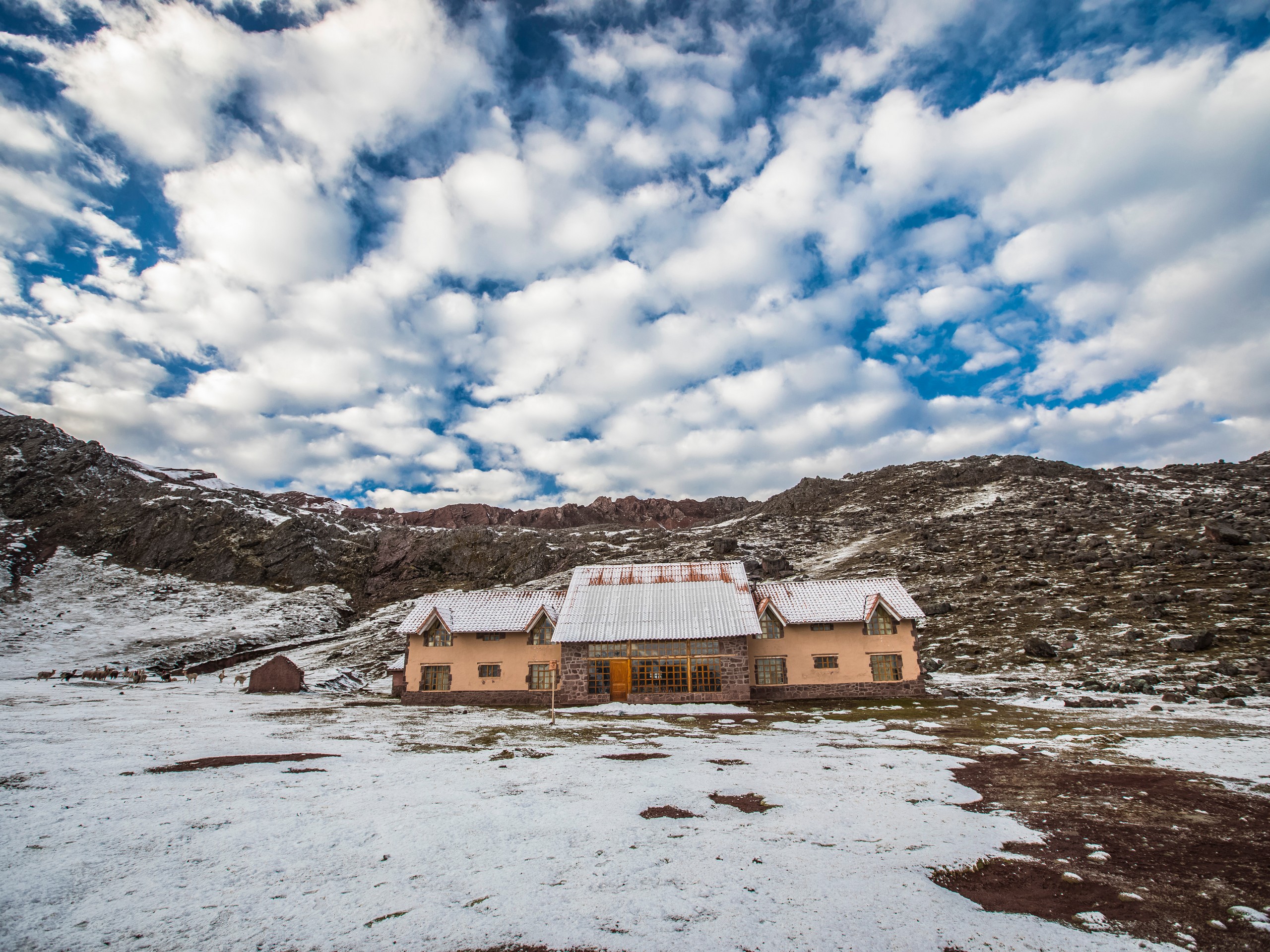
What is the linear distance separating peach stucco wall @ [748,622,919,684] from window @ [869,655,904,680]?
181 mm

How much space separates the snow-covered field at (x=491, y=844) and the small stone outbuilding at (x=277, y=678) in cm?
2355

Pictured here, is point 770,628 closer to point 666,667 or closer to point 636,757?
point 666,667

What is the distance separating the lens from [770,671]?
37.6m

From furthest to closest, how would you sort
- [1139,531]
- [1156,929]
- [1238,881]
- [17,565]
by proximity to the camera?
[17,565] → [1139,531] → [1238,881] → [1156,929]

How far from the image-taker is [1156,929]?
6984mm

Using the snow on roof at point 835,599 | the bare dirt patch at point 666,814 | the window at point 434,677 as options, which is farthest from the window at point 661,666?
the bare dirt patch at point 666,814

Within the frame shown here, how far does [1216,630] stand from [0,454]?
173 meters

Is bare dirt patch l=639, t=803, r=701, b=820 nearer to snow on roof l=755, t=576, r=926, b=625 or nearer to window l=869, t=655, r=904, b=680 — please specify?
snow on roof l=755, t=576, r=926, b=625

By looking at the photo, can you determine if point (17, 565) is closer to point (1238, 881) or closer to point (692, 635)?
point (692, 635)

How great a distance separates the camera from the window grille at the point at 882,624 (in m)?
37.2

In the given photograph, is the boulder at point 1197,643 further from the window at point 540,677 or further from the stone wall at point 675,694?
the window at point 540,677

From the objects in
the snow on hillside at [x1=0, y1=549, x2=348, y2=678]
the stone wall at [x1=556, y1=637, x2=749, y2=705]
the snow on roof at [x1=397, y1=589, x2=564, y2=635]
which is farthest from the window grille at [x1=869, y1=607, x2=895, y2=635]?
the snow on hillside at [x1=0, y1=549, x2=348, y2=678]

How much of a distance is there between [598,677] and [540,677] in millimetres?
4558

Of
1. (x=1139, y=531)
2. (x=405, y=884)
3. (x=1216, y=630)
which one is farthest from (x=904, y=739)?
(x=1139, y=531)
